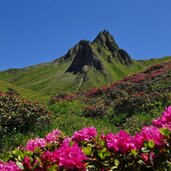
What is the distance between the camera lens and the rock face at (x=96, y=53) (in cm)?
12050

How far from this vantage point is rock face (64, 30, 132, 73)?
120500mm

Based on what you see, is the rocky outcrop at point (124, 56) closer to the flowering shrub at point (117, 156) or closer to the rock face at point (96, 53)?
the rock face at point (96, 53)

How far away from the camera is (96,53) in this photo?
12769 cm

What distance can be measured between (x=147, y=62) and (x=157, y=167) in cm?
19050

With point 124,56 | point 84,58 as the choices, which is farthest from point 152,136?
point 124,56

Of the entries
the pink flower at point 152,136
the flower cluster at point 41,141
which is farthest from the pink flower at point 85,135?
the pink flower at point 152,136

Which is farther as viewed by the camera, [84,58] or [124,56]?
[124,56]

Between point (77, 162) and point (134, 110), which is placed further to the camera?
point (134, 110)

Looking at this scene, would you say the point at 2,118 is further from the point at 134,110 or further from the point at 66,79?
the point at 66,79

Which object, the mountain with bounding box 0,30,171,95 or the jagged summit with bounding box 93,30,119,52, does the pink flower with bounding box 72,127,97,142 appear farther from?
the jagged summit with bounding box 93,30,119,52

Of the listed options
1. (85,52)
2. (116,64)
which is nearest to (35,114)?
(85,52)

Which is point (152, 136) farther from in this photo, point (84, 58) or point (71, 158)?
point (84, 58)

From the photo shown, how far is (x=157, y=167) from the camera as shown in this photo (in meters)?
4.71

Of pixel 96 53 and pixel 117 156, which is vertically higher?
pixel 96 53
